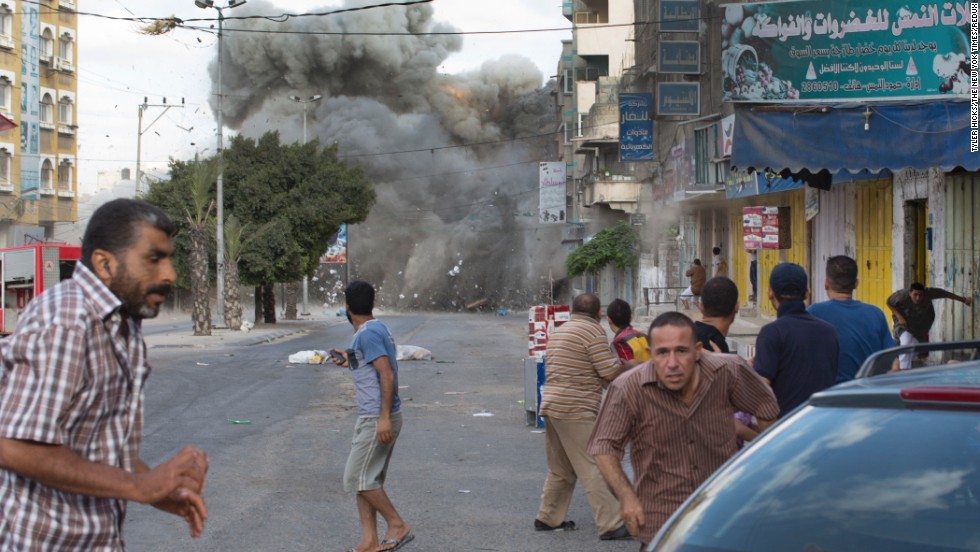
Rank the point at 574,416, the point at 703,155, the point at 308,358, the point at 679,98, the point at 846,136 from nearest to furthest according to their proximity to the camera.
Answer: the point at 574,416 → the point at 846,136 → the point at 308,358 → the point at 703,155 → the point at 679,98

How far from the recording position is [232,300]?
119 feet

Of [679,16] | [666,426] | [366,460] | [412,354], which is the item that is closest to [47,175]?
[412,354]

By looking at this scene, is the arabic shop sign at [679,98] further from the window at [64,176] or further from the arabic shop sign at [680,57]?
the window at [64,176]

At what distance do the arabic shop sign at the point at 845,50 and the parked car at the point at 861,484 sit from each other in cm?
1052

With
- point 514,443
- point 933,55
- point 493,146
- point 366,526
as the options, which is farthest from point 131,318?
point 493,146

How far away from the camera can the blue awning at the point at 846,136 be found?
36.8ft

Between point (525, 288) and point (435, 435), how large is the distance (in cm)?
5474

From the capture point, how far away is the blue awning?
11.2m

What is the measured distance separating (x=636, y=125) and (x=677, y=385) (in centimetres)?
2632

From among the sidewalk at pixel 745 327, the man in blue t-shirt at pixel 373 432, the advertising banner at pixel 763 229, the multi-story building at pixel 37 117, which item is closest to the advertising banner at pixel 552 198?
A: the multi-story building at pixel 37 117

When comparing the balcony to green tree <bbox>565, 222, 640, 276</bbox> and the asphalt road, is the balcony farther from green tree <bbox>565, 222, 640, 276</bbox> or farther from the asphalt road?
the asphalt road

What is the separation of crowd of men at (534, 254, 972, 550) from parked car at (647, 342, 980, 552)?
1.24 meters

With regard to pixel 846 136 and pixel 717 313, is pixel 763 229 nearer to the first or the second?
pixel 846 136

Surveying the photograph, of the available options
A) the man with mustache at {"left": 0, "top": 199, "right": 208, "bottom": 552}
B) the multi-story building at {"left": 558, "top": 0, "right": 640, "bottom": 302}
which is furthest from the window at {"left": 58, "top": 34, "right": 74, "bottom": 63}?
the man with mustache at {"left": 0, "top": 199, "right": 208, "bottom": 552}
